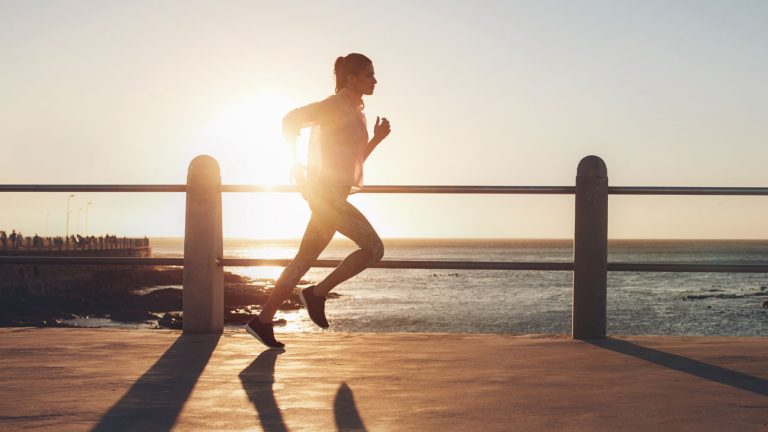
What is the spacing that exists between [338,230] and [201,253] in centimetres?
156

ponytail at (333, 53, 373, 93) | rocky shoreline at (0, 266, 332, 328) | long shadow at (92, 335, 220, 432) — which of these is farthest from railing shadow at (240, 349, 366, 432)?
rocky shoreline at (0, 266, 332, 328)

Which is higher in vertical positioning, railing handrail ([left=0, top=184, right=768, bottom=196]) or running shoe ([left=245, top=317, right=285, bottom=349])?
railing handrail ([left=0, top=184, right=768, bottom=196])

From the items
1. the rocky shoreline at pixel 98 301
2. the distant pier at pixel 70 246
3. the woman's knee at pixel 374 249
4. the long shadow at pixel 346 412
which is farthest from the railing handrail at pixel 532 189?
the distant pier at pixel 70 246

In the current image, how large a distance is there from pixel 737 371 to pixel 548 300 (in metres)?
56.9

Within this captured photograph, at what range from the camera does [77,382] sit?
4.16 metres

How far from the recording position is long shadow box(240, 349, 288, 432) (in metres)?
3.25

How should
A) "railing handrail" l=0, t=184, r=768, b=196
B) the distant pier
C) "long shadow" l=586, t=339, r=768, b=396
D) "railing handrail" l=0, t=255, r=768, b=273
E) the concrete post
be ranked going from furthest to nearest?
the distant pier
the concrete post
"railing handrail" l=0, t=184, r=768, b=196
"railing handrail" l=0, t=255, r=768, b=273
"long shadow" l=586, t=339, r=768, b=396

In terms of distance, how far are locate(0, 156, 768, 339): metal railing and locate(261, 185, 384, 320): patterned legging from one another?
0.48 m

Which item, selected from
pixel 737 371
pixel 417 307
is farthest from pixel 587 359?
pixel 417 307

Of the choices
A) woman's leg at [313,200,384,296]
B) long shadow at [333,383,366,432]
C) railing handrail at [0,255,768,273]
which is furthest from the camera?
railing handrail at [0,255,768,273]

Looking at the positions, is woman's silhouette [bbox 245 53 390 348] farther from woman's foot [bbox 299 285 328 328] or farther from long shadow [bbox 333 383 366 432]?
long shadow [bbox 333 383 366 432]

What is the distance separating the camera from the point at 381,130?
5516mm

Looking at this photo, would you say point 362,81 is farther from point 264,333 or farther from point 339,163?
point 264,333

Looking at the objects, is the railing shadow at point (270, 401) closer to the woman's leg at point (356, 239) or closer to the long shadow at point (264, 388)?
the long shadow at point (264, 388)
